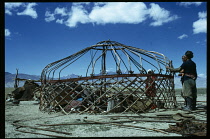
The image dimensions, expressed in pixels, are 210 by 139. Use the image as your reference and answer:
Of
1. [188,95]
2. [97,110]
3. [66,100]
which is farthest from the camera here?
[66,100]

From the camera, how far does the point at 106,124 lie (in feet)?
12.6

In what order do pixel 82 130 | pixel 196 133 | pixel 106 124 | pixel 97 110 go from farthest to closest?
pixel 97 110, pixel 106 124, pixel 82 130, pixel 196 133

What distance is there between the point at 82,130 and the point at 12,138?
108cm

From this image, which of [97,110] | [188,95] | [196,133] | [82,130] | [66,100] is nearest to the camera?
[196,133]

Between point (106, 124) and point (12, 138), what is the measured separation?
64.8 inches

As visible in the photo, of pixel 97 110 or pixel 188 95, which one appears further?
pixel 97 110

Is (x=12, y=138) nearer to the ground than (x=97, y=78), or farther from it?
nearer to the ground
